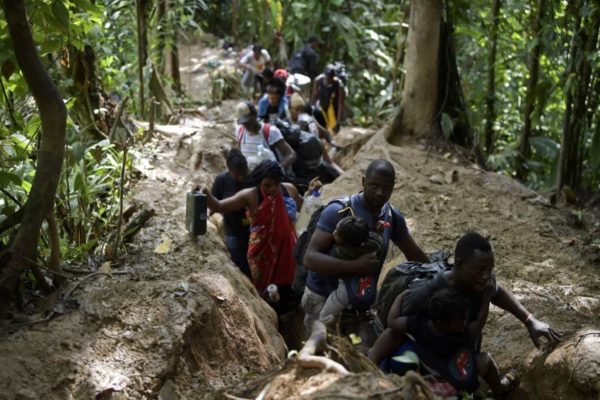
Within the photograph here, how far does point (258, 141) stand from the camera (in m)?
8.42

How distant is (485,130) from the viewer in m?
14.1

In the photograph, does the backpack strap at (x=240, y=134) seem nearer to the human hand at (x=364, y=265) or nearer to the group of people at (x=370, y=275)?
the group of people at (x=370, y=275)

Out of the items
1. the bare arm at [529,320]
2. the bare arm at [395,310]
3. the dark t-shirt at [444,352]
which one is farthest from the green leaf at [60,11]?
the bare arm at [529,320]

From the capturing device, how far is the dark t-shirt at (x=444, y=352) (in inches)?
169

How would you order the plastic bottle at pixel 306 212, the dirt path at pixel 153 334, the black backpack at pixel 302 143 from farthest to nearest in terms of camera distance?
1. the black backpack at pixel 302 143
2. the plastic bottle at pixel 306 212
3. the dirt path at pixel 153 334

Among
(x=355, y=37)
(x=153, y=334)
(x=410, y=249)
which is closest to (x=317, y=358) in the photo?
(x=153, y=334)

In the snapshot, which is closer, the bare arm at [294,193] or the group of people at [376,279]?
the group of people at [376,279]

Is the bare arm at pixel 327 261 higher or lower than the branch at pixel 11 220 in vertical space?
lower

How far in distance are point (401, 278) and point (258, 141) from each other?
4096mm

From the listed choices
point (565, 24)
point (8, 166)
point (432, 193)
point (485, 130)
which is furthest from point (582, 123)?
point (8, 166)

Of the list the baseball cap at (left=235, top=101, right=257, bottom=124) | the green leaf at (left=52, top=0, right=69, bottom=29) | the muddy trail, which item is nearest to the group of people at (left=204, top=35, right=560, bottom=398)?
the muddy trail

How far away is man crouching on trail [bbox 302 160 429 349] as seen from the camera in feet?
16.2

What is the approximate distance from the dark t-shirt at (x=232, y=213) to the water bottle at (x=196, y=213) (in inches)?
24.3

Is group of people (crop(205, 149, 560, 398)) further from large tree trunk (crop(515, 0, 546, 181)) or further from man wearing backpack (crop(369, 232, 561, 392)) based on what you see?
large tree trunk (crop(515, 0, 546, 181))
